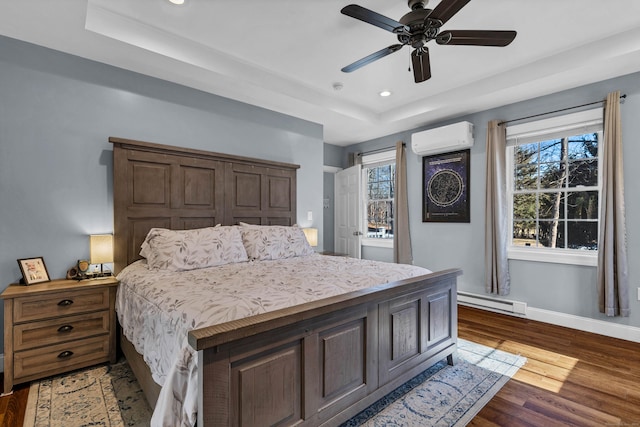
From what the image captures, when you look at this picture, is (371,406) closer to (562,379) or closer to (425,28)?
(562,379)

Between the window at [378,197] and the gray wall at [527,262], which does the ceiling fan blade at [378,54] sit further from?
the window at [378,197]

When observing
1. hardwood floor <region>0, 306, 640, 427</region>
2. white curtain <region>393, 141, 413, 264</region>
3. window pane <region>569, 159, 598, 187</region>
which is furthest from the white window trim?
window pane <region>569, 159, 598, 187</region>

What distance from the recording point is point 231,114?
3.65 m

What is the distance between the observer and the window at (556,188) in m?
3.33

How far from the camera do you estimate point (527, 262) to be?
12.2 ft

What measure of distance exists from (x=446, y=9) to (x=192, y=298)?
2.18 metres

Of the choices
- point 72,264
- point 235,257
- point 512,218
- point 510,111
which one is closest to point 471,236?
point 512,218

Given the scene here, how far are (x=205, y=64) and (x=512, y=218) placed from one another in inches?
153

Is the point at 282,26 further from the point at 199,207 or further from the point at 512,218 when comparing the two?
the point at 512,218

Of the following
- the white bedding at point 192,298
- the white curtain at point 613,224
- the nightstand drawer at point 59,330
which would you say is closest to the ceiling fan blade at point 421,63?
the white bedding at point 192,298

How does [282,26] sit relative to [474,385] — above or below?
above

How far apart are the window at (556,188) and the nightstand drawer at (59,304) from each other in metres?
4.27

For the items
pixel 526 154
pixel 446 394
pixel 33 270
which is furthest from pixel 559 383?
pixel 33 270

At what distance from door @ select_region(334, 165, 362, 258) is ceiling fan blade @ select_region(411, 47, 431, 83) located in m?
2.77
